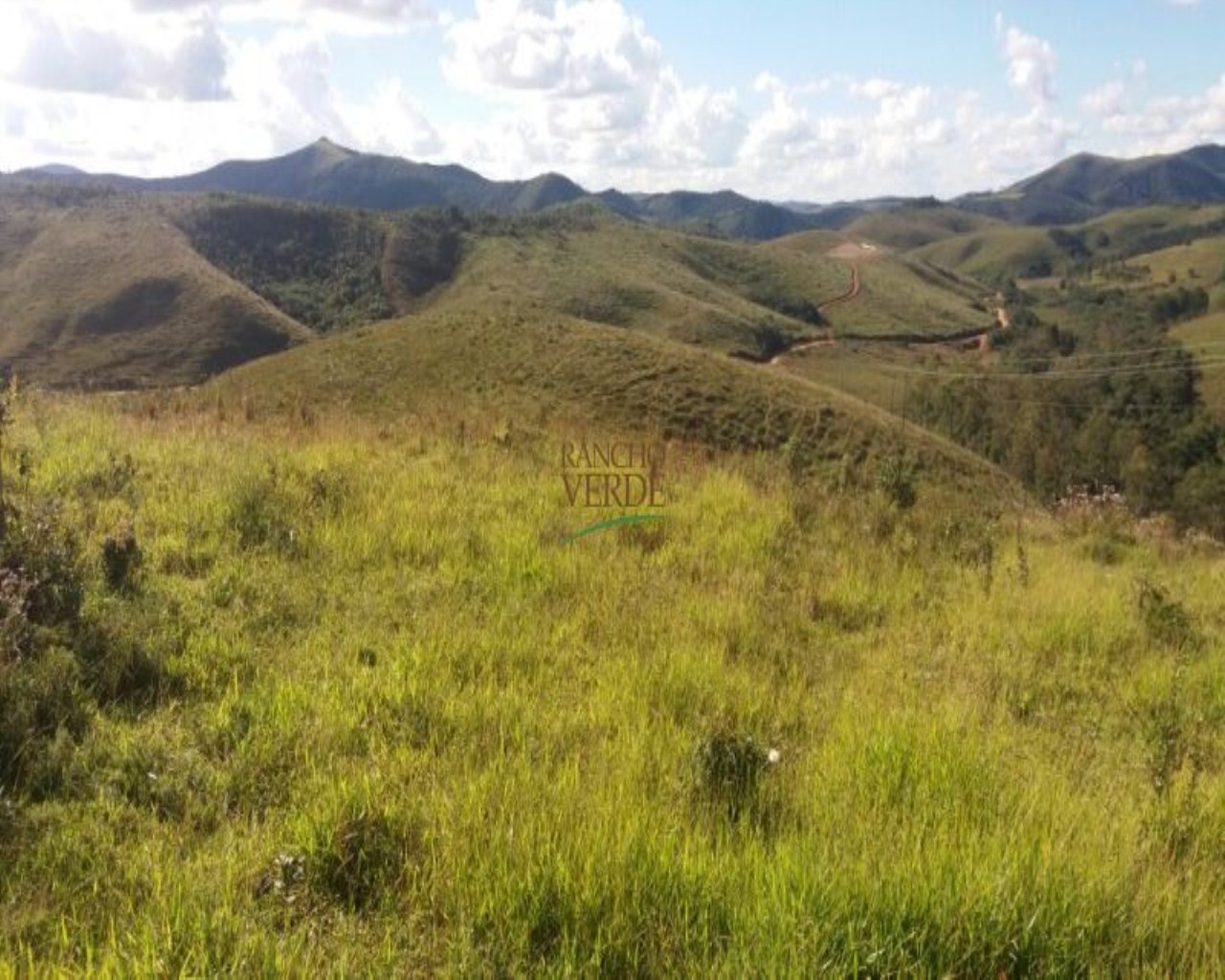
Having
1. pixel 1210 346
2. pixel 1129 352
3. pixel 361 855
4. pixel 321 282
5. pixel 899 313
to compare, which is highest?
pixel 899 313

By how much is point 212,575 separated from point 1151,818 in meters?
4.99

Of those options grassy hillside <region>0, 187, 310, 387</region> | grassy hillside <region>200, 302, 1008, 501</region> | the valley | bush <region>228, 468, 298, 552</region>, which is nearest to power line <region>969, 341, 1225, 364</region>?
grassy hillside <region>200, 302, 1008, 501</region>

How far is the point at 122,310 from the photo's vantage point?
122 metres

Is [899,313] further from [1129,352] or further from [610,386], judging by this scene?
[610,386]

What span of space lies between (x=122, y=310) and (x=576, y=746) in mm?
138470

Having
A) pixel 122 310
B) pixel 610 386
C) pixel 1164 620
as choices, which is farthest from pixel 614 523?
pixel 122 310

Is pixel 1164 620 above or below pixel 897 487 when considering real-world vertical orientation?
below

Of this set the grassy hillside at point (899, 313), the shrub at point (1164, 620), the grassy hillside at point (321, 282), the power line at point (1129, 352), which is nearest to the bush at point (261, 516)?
the shrub at point (1164, 620)

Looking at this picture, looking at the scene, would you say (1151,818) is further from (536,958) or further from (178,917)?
(178,917)

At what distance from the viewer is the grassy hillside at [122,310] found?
365 ft

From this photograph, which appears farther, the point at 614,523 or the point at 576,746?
the point at 614,523

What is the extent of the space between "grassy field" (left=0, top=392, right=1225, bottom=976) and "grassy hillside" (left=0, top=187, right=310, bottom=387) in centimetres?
10653

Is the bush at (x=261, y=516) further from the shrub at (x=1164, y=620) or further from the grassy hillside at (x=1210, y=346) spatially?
the grassy hillside at (x=1210, y=346)

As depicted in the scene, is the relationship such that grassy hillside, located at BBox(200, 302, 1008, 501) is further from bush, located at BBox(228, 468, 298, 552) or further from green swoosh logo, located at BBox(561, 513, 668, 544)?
bush, located at BBox(228, 468, 298, 552)
